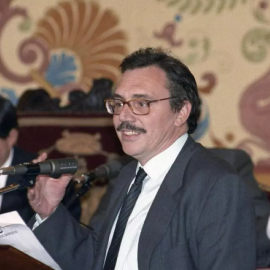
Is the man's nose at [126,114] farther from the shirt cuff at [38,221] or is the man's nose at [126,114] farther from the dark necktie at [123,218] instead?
the shirt cuff at [38,221]

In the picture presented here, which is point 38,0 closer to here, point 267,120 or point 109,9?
point 109,9

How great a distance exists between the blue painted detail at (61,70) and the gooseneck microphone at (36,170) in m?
2.20

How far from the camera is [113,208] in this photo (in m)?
2.58

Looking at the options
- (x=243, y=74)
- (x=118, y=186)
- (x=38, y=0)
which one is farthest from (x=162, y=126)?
(x=38, y=0)

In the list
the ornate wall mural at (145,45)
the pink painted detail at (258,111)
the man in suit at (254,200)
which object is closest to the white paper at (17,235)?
the man in suit at (254,200)

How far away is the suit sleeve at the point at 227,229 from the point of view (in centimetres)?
210

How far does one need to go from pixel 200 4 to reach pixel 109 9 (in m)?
0.57

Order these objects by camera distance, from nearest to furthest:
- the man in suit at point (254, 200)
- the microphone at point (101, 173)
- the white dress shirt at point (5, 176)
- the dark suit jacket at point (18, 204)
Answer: the microphone at point (101, 173) → the man in suit at point (254, 200) → the dark suit jacket at point (18, 204) → the white dress shirt at point (5, 176)

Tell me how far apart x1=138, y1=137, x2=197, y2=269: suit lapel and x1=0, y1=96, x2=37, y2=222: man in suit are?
1254mm

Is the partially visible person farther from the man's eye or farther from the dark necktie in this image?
the man's eye

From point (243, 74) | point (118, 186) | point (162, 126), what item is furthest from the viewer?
point (243, 74)

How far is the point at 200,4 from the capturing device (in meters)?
4.23

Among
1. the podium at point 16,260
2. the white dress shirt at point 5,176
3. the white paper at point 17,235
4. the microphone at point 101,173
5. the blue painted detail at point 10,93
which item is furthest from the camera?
the blue painted detail at point 10,93


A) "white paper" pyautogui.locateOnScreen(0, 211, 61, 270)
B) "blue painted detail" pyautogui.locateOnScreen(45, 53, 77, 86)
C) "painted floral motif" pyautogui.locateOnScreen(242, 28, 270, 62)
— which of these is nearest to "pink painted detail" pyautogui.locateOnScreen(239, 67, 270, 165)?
"painted floral motif" pyautogui.locateOnScreen(242, 28, 270, 62)
